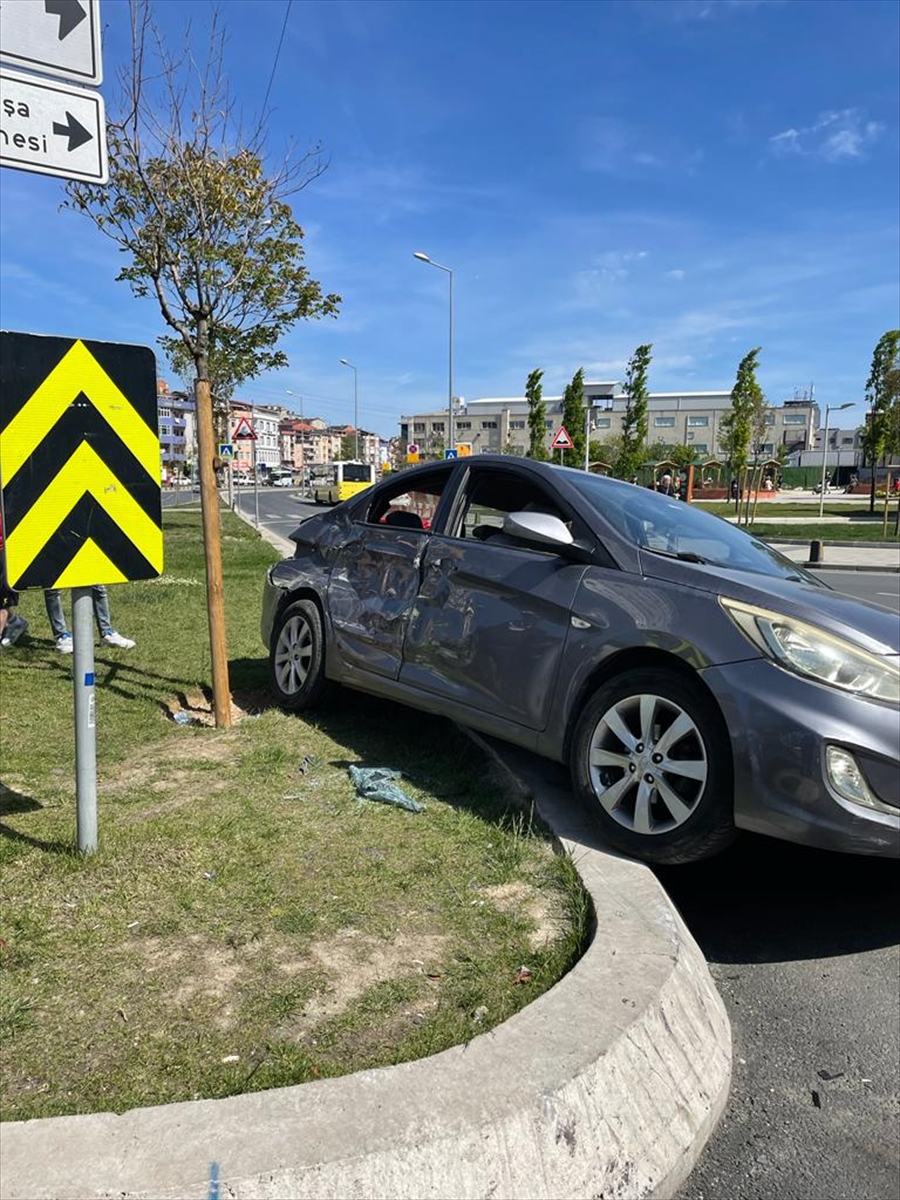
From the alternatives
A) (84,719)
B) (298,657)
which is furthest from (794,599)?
(298,657)

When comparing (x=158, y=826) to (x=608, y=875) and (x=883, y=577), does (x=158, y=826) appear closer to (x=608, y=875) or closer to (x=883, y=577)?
(x=608, y=875)

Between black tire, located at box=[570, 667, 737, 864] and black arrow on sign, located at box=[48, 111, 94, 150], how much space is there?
2.73 m

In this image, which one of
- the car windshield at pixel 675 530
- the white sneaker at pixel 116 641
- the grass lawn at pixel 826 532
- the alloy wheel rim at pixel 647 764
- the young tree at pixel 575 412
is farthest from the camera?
the young tree at pixel 575 412

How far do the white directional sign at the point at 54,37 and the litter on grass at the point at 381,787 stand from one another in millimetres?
2923

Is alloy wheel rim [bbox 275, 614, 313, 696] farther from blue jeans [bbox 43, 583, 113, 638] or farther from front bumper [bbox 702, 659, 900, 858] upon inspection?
front bumper [bbox 702, 659, 900, 858]

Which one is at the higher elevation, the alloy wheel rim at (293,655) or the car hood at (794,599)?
the car hood at (794,599)

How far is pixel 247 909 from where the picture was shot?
276 centimetres

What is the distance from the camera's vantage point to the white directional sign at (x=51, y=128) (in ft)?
9.49

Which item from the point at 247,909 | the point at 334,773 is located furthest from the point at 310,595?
the point at 247,909

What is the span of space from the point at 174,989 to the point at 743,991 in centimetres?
175

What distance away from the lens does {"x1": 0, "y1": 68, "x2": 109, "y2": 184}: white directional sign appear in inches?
114

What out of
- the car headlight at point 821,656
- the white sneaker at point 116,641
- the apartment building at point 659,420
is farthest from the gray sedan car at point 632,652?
the apartment building at point 659,420

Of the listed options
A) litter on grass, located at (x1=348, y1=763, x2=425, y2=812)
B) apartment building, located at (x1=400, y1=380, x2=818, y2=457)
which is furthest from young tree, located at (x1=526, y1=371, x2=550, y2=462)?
apartment building, located at (x1=400, y1=380, x2=818, y2=457)

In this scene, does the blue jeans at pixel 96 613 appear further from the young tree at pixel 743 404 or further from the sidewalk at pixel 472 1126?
the young tree at pixel 743 404
